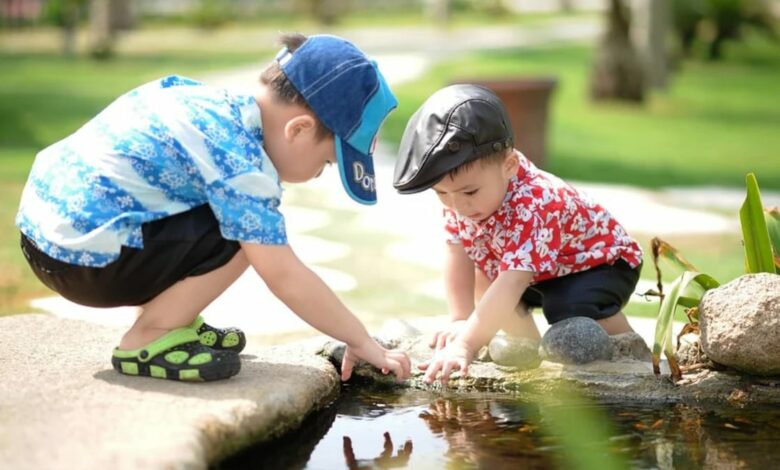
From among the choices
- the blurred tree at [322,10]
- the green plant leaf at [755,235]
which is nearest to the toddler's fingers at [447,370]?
the green plant leaf at [755,235]

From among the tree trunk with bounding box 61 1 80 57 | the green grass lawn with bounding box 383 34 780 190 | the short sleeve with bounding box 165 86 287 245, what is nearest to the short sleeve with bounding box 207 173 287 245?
the short sleeve with bounding box 165 86 287 245

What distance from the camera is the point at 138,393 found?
2.62 metres

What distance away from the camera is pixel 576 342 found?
3146mm

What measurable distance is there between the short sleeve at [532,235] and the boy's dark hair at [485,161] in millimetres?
144

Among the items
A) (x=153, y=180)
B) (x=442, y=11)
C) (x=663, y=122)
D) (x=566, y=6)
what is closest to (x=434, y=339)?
(x=153, y=180)

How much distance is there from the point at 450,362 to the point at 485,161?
1.85 feet

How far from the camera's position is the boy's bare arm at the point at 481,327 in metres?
3.07

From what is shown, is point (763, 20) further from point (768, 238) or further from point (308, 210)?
point (768, 238)

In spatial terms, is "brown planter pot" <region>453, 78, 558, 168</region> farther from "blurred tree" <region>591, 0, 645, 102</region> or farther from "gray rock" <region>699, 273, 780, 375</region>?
"gray rock" <region>699, 273, 780, 375</region>

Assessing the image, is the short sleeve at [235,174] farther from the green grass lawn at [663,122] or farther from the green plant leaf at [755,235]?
the green grass lawn at [663,122]

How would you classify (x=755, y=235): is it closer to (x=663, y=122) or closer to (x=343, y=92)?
(x=343, y=92)

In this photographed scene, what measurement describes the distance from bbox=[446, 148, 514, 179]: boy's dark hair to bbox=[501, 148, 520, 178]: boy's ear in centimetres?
1

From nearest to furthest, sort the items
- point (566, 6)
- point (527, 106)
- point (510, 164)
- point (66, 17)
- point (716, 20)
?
point (510, 164), point (527, 106), point (716, 20), point (66, 17), point (566, 6)

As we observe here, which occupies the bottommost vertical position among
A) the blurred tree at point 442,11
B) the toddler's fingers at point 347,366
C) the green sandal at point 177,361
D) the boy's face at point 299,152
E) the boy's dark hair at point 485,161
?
the toddler's fingers at point 347,366
